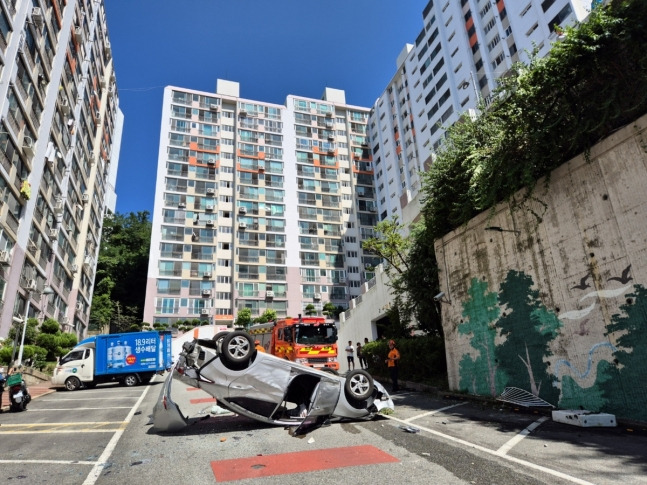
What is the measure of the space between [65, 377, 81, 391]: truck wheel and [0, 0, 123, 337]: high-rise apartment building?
5.45 metres

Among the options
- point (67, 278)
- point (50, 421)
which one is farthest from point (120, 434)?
point (67, 278)

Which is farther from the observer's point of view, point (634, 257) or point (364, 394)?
point (364, 394)

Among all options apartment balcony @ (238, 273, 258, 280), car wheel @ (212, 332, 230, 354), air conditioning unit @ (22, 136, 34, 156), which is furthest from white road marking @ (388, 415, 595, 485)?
apartment balcony @ (238, 273, 258, 280)

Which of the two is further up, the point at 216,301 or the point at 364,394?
the point at 216,301

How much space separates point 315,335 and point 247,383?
12230 mm

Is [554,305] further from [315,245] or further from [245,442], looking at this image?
[315,245]

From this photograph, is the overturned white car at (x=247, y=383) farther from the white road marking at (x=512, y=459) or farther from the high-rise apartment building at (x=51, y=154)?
the high-rise apartment building at (x=51, y=154)

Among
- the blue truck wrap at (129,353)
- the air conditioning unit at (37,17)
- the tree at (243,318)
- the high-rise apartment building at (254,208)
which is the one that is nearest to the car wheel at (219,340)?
the blue truck wrap at (129,353)

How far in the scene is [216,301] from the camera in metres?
57.7

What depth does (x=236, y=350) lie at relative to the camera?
25.1ft

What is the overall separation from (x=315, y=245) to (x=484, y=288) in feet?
173

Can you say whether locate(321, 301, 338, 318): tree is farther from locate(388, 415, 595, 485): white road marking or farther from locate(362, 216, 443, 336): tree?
locate(388, 415, 595, 485): white road marking

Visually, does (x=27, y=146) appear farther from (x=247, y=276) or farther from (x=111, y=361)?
(x=247, y=276)

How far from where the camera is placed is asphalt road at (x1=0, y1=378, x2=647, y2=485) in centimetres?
494
